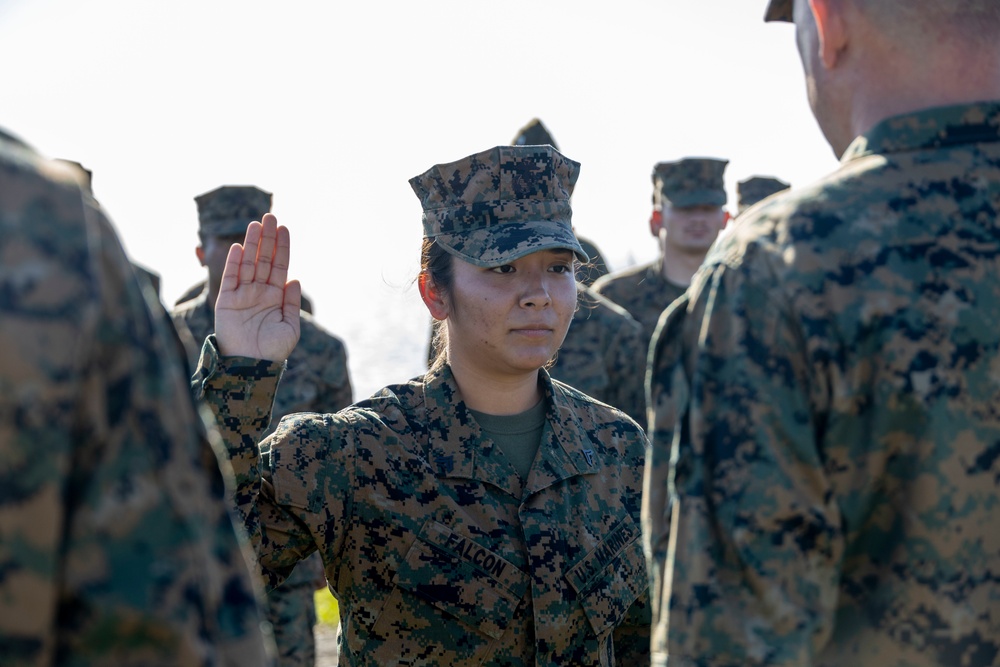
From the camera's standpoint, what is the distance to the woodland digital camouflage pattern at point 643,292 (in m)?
8.30

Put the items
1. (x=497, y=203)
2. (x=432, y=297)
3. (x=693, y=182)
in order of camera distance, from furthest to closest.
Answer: (x=693, y=182), (x=432, y=297), (x=497, y=203)

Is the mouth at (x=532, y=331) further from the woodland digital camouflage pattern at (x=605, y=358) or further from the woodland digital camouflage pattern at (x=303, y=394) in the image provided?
the woodland digital camouflage pattern at (x=303, y=394)

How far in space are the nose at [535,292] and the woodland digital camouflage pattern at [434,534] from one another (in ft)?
1.25

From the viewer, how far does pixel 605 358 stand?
725 cm

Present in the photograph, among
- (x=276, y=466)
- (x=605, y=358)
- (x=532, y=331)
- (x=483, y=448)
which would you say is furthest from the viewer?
(x=605, y=358)

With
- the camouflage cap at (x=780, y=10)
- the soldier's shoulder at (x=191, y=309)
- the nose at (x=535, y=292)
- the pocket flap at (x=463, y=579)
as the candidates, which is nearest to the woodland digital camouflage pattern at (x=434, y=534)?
the pocket flap at (x=463, y=579)

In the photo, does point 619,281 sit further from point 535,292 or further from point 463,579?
point 463,579

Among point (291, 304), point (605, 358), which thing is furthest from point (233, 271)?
point (605, 358)

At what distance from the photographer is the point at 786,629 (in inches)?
71.0

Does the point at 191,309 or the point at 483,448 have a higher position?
the point at 483,448

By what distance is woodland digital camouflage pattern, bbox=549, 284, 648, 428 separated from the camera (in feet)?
23.1

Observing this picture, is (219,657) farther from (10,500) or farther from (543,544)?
(543,544)

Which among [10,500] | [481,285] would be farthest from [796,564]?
[481,285]

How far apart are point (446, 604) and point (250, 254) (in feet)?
3.40
